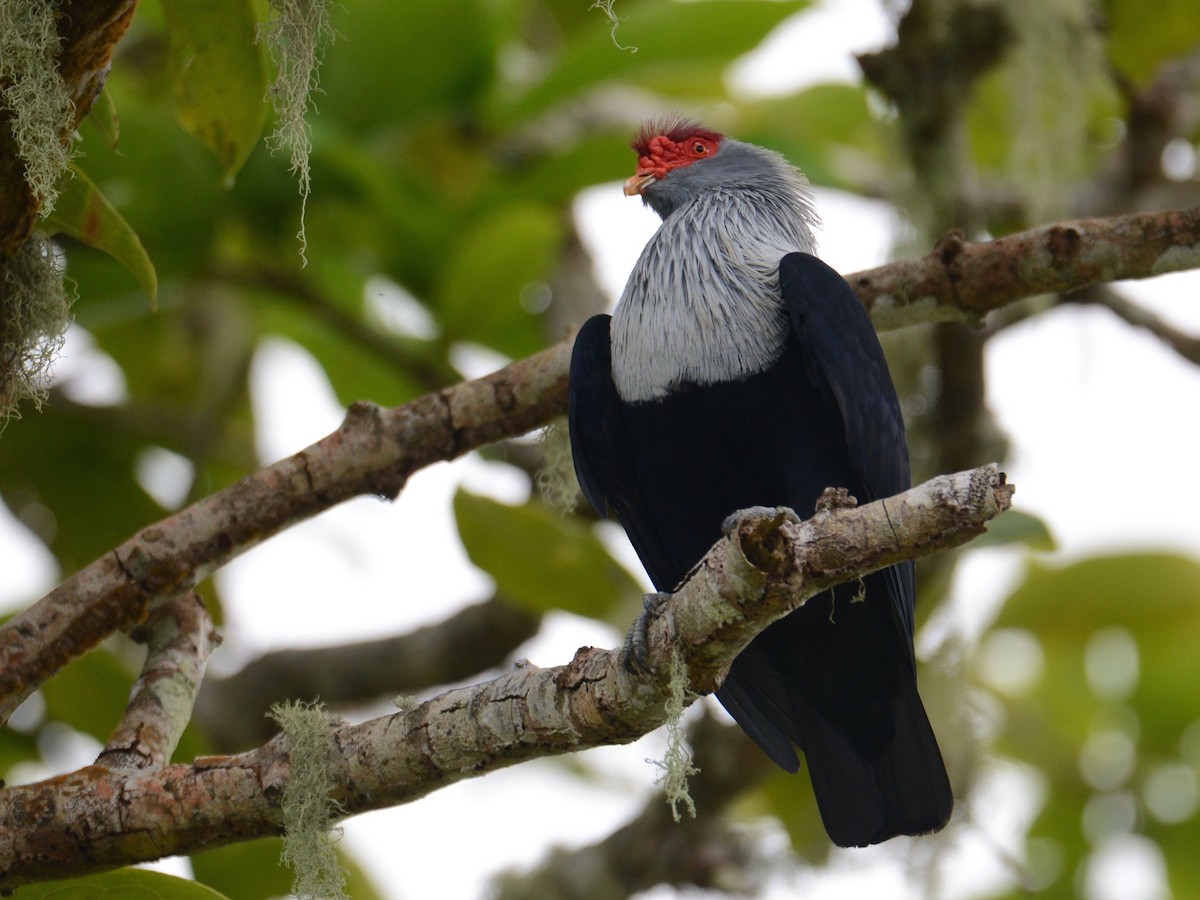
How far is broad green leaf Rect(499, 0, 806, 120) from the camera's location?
5.21m

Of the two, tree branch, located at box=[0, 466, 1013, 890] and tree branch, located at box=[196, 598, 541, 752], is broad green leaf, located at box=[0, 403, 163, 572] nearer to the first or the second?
tree branch, located at box=[196, 598, 541, 752]

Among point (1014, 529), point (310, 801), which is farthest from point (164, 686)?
point (1014, 529)

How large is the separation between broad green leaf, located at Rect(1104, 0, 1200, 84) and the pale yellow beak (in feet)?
6.02

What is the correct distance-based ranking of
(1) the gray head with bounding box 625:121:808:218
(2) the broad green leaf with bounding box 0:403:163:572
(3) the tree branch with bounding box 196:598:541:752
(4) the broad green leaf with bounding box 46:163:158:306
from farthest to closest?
(2) the broad green leaf with bounding box 0:403:163:572 < (3) the tree branch with bounding box 196:598:541:752 < (1) the gray head with bounding box 625:121:808:218 < (4) the broad green leaf with bounding box 46:163:158:306

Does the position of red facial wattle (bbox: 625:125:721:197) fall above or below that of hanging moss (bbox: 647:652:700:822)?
above

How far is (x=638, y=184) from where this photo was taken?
4.31m

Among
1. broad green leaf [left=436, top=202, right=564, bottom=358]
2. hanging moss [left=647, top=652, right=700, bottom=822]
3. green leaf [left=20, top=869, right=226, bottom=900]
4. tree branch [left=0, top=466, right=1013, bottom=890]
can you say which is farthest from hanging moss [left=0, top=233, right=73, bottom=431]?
broad green leaf [left=436, top=202, right=564, bottom=358]

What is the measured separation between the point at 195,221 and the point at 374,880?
2.47 m

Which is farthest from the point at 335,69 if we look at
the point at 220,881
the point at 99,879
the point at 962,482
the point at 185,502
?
the point at 962,482

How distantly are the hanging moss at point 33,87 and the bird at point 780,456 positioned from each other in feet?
4.66

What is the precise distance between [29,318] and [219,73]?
0.70 m

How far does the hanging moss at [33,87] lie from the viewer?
2537 millimetres

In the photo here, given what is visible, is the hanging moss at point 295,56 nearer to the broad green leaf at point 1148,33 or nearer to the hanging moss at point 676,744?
the hanging moss at point 676,744

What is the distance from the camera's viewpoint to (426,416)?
3.34 meters
